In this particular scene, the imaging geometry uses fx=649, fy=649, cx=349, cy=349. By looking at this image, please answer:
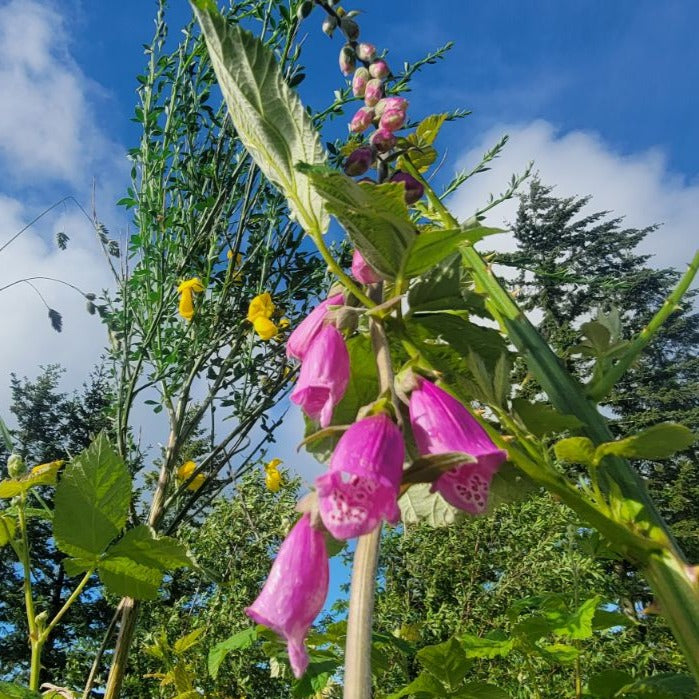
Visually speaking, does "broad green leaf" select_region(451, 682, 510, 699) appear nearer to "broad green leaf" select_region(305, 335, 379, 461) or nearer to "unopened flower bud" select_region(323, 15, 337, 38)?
"broad green leaf" select_region(305, 335, 379, 461)

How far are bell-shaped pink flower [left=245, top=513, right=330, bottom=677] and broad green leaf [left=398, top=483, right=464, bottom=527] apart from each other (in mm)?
117

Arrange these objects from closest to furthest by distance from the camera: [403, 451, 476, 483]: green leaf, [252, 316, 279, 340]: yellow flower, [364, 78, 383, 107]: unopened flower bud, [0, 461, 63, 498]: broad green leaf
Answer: [403, 451, 476, 483]: green leaf → [364, 78, 383, 107]: unopened flower bud → [0, 461, 63, 498]: broad green leaf → [252, 316, 279, 340]: yellow flower

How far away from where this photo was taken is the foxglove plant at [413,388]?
0.90 ft

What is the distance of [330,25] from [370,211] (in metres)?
0.32

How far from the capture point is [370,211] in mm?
304

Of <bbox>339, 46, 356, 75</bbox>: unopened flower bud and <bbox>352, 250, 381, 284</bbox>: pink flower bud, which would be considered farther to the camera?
<bbox>339, 46, 356, 75</bbox>: unopened flower bud

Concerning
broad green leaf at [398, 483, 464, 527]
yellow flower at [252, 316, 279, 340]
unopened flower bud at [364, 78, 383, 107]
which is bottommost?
broad green leaf at [398, 483, 464, 527]

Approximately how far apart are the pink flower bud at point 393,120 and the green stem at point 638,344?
20 cm

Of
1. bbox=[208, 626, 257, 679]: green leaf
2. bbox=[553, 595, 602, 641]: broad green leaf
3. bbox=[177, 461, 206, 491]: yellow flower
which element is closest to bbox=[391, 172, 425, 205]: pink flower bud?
bbox=[553, 595, 602, 641]: broad green leaf

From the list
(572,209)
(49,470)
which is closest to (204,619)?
(49,470)

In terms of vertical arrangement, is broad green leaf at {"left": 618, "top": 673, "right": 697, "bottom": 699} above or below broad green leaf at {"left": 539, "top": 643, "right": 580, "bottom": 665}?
below

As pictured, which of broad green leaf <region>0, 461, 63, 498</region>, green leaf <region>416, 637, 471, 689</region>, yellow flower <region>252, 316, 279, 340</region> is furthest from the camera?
yellow flower <region>252, 316, 279, 340</region>

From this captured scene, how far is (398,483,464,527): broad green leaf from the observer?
403 mm

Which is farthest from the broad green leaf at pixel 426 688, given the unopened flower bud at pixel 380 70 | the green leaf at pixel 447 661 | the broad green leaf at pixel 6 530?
the unopened flower bud at pixel 380 70
